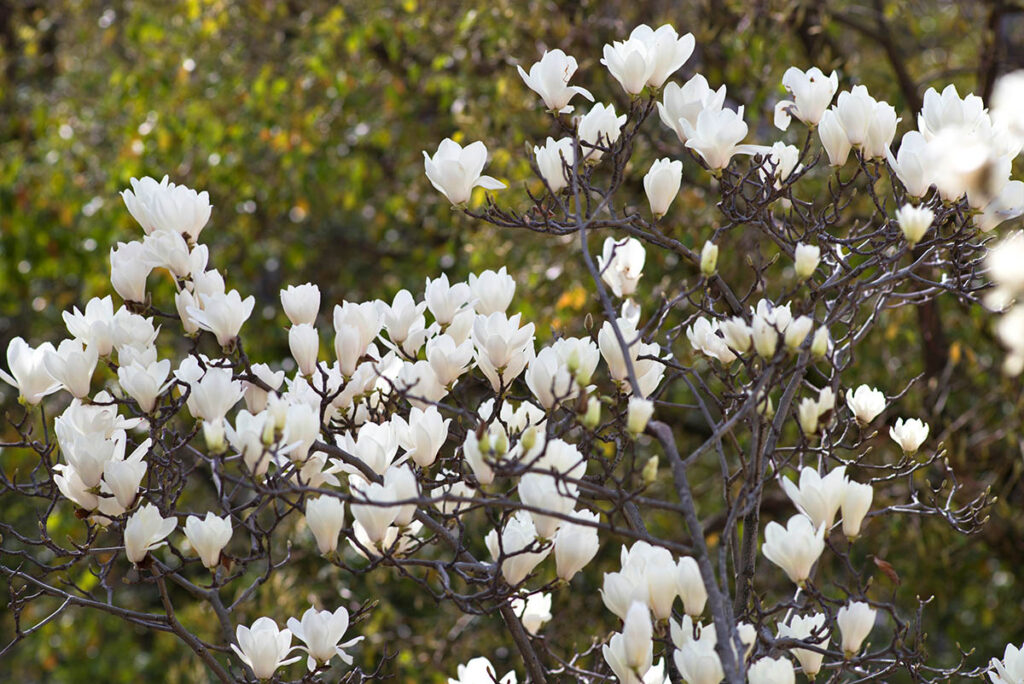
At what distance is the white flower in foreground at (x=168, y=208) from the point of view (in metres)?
1.31

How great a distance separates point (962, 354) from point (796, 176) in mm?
1996

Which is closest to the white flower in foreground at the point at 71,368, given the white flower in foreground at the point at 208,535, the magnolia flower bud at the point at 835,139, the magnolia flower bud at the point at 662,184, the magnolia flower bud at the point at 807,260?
the white flower in foreground at the point at 208,535

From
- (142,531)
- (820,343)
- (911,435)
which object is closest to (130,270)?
(142,531)

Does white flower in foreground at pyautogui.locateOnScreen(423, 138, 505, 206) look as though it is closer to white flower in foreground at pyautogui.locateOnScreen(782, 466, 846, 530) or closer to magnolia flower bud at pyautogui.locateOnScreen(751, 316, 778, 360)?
magnolia flower bud at pyautogui.locateOnScreen(751, 316, 778, 360)

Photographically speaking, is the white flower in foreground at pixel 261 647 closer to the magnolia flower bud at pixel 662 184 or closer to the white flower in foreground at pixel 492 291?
the white flower in foreground at pixel 492 291

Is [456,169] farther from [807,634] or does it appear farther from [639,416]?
[807,634]

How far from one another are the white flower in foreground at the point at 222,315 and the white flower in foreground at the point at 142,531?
197 mm

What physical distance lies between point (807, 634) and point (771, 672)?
0.76 ft

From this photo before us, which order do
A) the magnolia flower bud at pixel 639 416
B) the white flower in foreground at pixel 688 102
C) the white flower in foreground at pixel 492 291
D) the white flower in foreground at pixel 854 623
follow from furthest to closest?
the white flower in foreground at pixel 492 291 → the white flower in foreground at pixel 688 102 → the white flower in foreground at pixel 854 623 → the magnolia flower bud at pixel 639 416

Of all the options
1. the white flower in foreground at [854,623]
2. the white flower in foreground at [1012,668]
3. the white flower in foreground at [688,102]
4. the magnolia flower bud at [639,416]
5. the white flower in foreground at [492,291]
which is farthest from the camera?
the white flower in foreground at [492,291]

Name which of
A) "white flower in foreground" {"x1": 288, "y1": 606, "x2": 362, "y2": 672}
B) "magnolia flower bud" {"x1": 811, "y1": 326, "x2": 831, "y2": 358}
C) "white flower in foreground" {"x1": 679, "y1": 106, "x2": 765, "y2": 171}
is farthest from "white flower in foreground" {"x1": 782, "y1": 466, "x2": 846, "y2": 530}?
"white flower in foreground" {"x1": 288, "y1": 606, "x2": 362, "y2": 672}

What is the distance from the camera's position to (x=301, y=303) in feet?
4.35

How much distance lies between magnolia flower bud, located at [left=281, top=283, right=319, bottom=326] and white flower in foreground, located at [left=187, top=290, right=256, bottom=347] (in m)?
0.08

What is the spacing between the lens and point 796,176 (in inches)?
52.2
